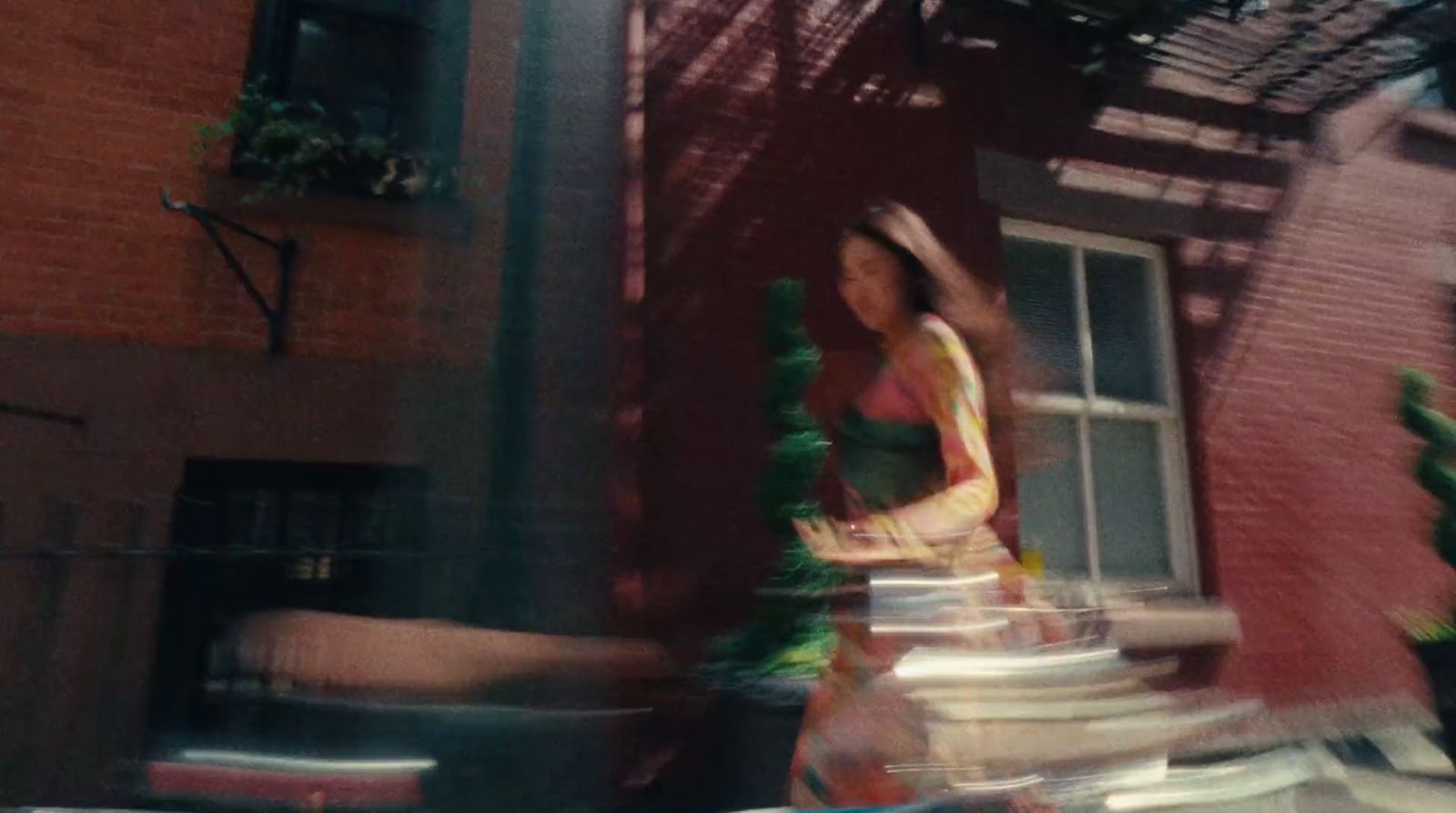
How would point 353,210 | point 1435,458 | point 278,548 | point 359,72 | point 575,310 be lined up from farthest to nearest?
point 1435,458, point 359,72, point 575,310, point 353,210, point 278,548

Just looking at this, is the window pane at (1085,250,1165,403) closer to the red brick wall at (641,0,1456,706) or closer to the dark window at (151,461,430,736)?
the red brick wall at (641,0,1456,706)

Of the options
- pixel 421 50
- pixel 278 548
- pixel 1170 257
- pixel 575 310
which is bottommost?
pixel 278 548

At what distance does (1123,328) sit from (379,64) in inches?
160

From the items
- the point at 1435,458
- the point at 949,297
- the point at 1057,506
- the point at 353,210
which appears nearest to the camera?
the point at 949,297

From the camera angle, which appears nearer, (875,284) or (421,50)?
(875,284)

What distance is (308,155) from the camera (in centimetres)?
432

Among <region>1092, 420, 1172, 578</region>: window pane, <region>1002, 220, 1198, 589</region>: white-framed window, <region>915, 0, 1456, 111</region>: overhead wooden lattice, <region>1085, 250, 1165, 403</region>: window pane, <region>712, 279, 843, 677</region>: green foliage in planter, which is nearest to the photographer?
<region>712, 279, 843, 677</region>: green foliage in planter

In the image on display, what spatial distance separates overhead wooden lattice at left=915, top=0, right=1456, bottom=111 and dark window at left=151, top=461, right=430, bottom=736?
3.59 m

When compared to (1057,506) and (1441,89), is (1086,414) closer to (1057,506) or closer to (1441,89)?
(1057,506)

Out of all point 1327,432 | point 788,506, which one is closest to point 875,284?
point 788,506

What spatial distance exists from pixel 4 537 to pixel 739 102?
3468mm

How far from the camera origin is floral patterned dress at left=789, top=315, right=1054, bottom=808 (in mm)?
2125

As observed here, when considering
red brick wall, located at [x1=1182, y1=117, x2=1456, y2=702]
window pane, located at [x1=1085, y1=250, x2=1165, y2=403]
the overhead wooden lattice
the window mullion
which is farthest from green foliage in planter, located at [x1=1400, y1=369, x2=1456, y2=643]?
the overhead wooden lattice

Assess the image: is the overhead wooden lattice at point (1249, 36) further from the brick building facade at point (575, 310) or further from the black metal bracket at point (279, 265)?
the black metal bracket at point (279, 265)
